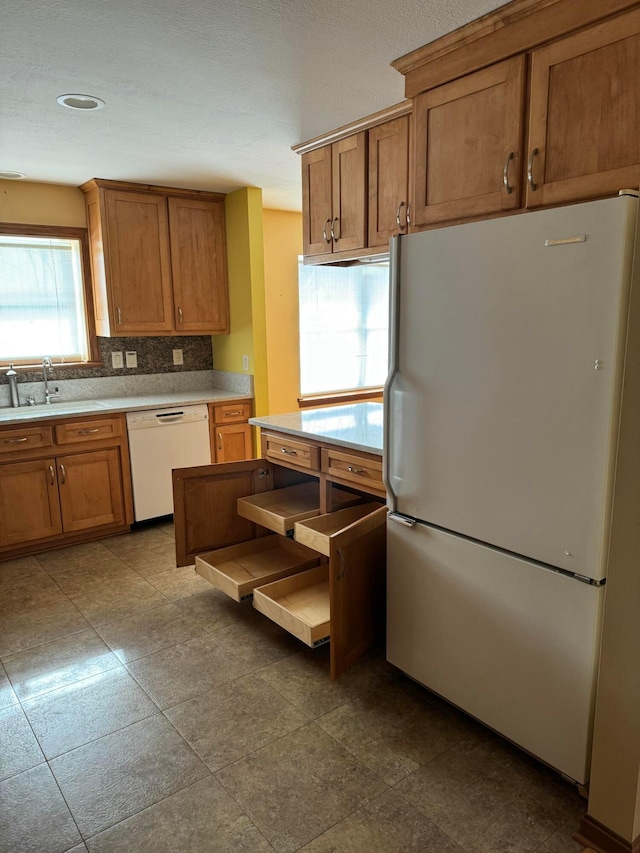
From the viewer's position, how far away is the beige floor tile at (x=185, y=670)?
227 cm

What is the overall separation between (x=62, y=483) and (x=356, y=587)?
229 cm

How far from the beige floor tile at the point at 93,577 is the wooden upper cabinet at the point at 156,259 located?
61.7 inches

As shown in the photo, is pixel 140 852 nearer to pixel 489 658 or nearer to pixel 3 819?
pixel 3 819

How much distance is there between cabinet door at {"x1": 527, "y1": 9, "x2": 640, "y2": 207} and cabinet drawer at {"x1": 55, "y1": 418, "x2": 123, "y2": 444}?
9.57 ft

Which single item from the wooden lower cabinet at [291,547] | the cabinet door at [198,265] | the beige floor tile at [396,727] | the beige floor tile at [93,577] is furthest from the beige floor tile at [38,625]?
the cabinet door at [198,265]

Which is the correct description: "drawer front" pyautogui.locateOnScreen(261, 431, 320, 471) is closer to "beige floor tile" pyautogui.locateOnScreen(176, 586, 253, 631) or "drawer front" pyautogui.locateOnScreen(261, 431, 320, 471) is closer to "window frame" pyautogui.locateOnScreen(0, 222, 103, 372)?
"beige floor tile" pyautogui.locateOnScreen(176, 586, 253, 631)

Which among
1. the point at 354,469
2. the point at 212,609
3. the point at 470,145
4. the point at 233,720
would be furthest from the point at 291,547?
the point at 470,145

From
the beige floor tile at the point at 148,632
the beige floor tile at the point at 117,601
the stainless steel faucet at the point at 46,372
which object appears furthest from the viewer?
the stainless steel faucet at the point at 46,372

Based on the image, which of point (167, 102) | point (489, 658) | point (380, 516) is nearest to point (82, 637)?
point (380, 516)

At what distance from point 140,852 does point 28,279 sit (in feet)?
11.7

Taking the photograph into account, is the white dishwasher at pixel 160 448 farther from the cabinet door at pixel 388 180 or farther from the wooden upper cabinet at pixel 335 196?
the cabinet door at pixel 388 180

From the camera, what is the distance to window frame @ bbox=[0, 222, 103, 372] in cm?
390

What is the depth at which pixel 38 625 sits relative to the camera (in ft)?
9.14

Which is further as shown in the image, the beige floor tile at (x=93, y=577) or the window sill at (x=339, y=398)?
the window sill at (x=339, y=398)
